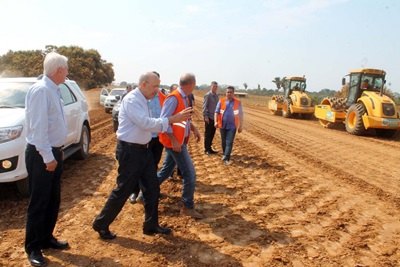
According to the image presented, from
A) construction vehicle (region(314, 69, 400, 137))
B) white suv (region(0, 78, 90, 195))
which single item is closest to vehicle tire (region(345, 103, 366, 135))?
construction vehicle (region(314, 69, 400, 137))

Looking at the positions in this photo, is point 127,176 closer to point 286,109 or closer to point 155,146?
point 155,146

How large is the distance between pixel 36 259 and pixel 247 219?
2.52m

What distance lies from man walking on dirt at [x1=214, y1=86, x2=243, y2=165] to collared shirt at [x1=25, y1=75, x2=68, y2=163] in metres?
5.06

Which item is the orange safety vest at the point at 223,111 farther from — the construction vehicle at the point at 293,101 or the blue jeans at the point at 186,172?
the construction vehicle at the point at 293,101

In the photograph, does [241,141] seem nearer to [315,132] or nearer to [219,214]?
[315,132]

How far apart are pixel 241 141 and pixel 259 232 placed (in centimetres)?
733

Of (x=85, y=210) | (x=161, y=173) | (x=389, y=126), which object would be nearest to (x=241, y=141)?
(x=389, y=126)

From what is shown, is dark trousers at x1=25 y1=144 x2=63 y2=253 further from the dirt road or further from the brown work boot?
the brown work boot

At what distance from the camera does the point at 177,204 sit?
17.7 feet

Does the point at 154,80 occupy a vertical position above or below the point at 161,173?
Result: above

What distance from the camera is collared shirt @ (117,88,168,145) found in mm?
3826

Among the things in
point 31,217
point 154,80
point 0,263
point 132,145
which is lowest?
point 0,263

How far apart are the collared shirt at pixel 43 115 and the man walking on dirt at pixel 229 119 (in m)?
5.06

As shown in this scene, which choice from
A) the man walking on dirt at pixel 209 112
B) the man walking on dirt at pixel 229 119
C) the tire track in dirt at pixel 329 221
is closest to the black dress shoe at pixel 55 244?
the tire track in dirt at pixel 329 221
